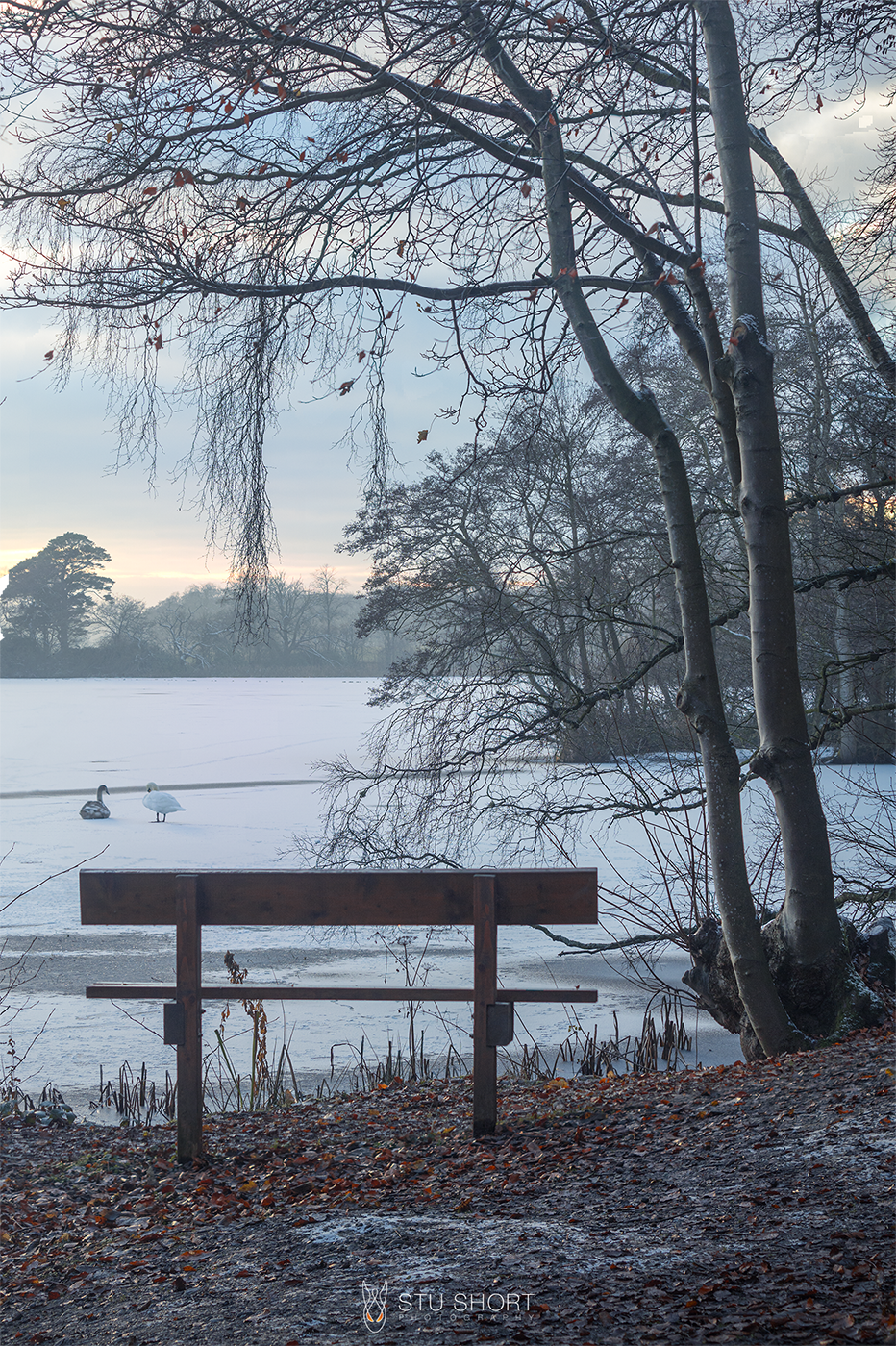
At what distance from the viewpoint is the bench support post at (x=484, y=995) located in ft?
14.2

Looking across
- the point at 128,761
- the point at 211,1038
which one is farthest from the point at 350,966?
the point at 128,761

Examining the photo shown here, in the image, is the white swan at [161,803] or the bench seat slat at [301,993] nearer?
the bench seat slat at [301,993]

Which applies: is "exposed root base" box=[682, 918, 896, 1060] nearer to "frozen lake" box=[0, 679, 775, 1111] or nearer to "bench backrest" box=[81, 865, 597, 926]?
"frozen lake" box=[0, 679, 775, 1111]

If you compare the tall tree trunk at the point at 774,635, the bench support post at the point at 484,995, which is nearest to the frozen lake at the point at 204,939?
the tall tree trunk at the point at 774,635

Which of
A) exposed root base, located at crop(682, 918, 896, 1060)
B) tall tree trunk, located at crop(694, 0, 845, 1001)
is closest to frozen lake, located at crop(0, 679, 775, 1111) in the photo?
exposed root base, located at crop(682, 918, 896, 1060)

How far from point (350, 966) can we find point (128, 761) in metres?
19.8

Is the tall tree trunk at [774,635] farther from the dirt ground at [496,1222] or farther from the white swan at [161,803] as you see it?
the white swan at [161,803]

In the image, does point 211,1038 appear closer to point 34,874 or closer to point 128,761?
point 34,874

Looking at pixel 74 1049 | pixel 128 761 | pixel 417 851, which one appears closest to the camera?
pixel 74 1049

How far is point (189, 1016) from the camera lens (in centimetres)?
445

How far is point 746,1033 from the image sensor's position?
6004 mm

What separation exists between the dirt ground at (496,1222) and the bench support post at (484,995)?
132 mm

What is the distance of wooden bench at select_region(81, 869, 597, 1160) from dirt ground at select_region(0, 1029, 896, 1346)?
472 millimetres

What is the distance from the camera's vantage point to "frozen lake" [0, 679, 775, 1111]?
26.3 feet
